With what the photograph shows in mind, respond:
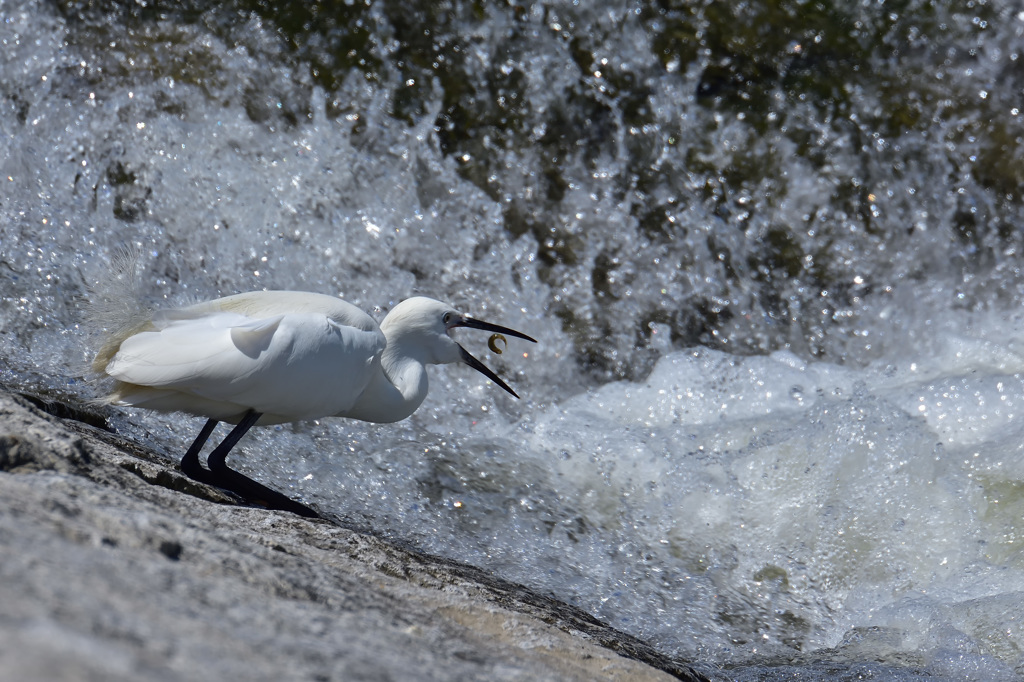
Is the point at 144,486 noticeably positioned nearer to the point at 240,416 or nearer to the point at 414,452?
the point at 240,416

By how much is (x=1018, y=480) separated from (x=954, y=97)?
307 centimetres

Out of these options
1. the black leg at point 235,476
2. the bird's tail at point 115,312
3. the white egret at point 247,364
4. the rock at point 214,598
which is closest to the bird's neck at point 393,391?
the white egret at point 247,364

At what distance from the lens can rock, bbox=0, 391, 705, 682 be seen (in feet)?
3.32

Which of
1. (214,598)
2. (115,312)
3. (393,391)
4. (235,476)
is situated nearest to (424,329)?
(393,391)

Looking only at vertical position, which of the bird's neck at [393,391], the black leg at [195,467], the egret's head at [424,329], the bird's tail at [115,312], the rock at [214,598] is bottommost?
the rock at [214,598]

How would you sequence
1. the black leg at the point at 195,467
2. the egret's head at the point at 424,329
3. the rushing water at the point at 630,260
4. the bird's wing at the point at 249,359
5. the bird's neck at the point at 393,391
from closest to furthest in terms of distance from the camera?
1. the bird's wing at the point at 249,359
2. the black leg at the point at 195,467
3. the bird's neck at the point at 393,391
4. the egret's head at the point at 424,329
5. the rushing water at the point at 630,260

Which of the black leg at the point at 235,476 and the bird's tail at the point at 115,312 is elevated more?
the bird's tail at the point at 115,312

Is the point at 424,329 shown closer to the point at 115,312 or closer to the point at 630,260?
the point at 115,312

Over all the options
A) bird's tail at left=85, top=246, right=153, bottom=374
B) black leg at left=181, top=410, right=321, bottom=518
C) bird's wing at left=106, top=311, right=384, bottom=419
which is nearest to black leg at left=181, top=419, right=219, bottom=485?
black leg at left=181, top=410, right=321, bottom=518

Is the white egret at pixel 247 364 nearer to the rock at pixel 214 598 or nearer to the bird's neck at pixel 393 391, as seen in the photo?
the bird's neck at pixel 393 391

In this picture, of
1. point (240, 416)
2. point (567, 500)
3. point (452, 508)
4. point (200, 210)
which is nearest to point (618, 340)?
point (567, 500)

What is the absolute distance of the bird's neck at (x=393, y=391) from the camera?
11.2ft

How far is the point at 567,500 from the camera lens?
161 inches

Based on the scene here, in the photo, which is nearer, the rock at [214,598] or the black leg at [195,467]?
the rock at [214,598]
